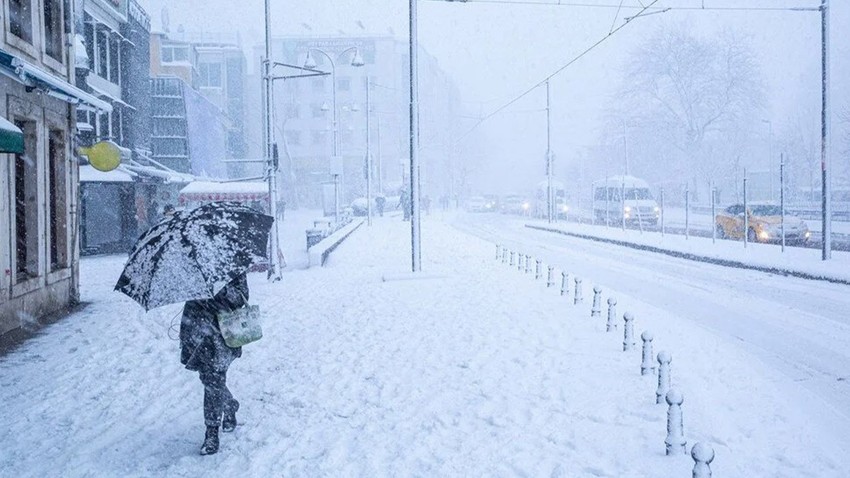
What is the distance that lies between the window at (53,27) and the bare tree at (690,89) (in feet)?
149

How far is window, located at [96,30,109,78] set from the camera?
81.7 feet

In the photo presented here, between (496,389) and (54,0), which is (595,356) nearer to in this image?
(496,389)

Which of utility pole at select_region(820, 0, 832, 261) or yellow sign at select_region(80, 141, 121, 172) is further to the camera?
utility pole at select_region(820, 0, 832, 261)

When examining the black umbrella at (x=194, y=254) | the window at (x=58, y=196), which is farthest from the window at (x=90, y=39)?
the black umbrella at (x=194, y=254)

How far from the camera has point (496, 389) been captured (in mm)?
6836

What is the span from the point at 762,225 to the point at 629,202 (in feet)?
47.6

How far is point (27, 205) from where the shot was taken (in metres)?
11.1

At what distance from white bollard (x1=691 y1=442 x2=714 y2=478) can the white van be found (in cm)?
3414

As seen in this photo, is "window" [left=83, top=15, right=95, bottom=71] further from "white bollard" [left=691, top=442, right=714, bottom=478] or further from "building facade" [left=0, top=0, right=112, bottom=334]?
"white bollard" [left=691, top=442, right=714, bottom=478]

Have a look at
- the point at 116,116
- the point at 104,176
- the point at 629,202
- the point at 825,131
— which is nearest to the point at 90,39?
the point at 116,116

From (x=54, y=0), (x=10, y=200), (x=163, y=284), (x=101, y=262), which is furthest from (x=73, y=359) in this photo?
(x=101, y=262)

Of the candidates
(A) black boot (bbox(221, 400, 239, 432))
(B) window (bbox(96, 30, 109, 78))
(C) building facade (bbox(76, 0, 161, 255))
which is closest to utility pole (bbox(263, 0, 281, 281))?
(C) building facade (bbox(76, 0, 161, 255))

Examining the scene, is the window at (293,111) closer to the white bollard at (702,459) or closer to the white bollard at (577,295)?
the white bollard at (577,295)

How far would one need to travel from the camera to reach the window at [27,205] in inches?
435
